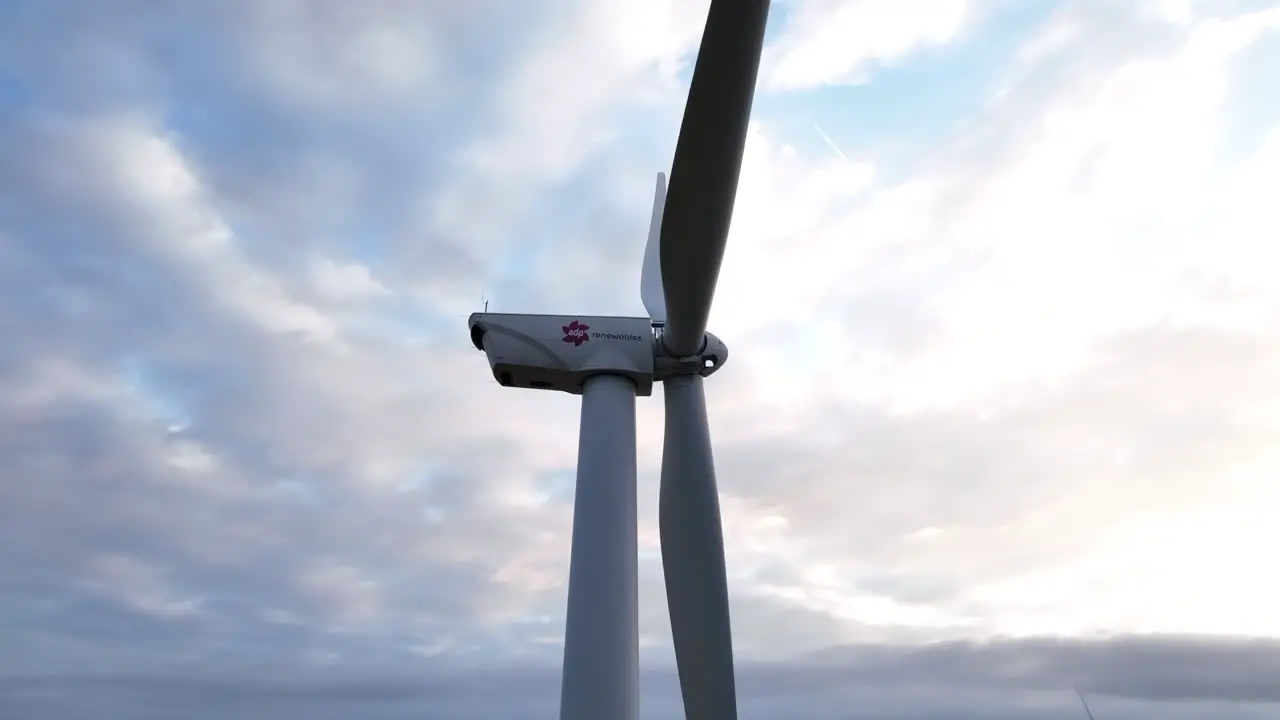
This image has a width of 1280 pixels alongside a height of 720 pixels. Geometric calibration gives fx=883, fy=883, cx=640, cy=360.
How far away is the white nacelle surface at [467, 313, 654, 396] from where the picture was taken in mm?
16328

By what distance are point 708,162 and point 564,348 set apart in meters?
5.27

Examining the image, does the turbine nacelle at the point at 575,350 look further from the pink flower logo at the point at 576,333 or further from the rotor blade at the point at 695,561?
the rotor blade at the point at 695,561

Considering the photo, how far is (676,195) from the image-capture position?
1335 centimetres

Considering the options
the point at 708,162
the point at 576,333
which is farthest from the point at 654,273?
the point at 708,162

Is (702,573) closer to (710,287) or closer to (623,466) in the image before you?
(623,466)

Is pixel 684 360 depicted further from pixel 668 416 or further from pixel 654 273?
pixel 654 273

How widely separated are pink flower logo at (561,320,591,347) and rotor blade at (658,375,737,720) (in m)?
1.97

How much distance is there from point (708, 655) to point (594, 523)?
2949mm

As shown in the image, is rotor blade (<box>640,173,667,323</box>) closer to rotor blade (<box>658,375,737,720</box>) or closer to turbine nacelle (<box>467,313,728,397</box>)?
turbine nacelle (<box>467,313,728,397</box>)

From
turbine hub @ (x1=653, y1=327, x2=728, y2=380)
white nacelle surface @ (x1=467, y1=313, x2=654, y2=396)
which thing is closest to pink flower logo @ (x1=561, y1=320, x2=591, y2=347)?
white nacelle surface @ (x1=467, y1=313, x2=654, y2=396)

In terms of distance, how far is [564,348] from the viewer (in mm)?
16453

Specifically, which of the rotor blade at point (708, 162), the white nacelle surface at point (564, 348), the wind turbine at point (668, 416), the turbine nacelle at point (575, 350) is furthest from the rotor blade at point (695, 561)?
the rotor blade at point (708, 162)

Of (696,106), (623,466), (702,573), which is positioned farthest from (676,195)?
(702,573)

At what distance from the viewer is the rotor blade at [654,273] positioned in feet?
59.2
